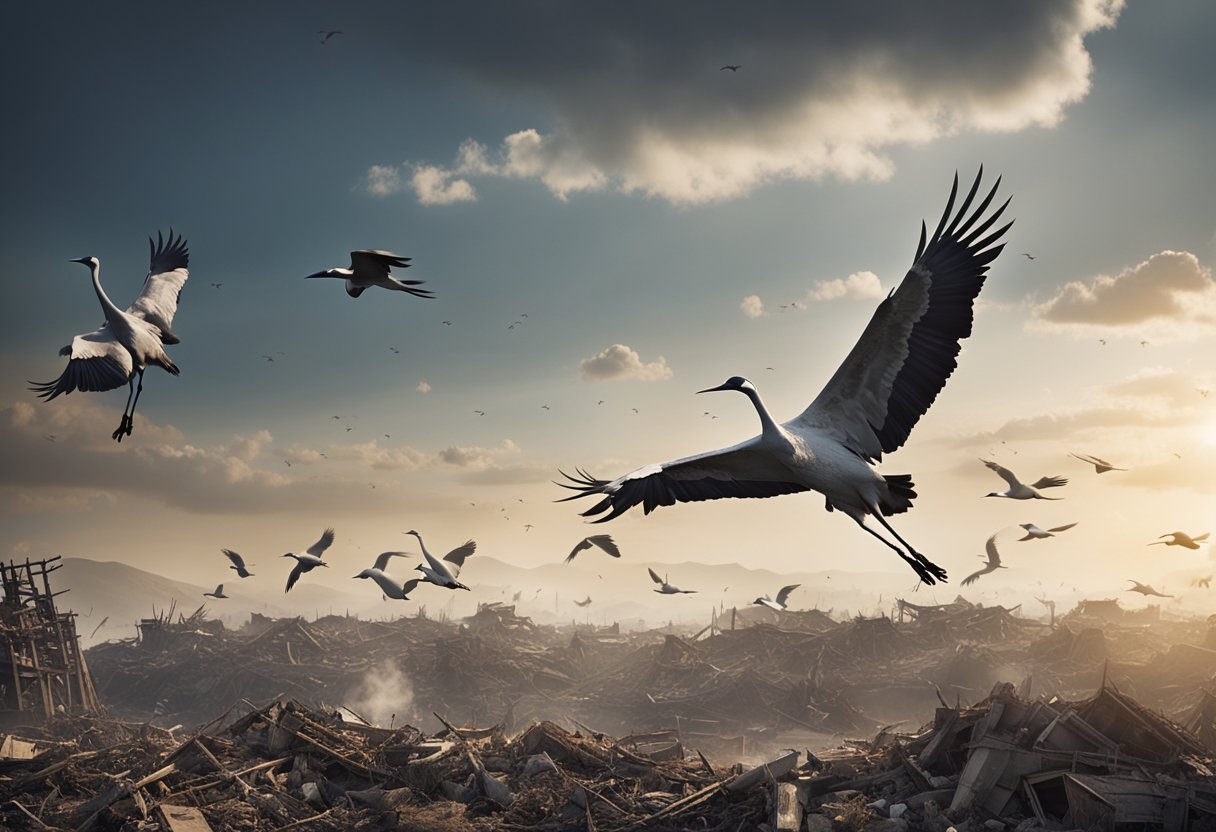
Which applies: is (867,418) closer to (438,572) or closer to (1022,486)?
(1022,486)

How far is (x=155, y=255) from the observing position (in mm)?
15273

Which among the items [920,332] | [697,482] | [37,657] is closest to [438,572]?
[697,482]

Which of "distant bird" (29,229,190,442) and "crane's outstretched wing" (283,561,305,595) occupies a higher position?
"distant bird" (29,229,190,442)

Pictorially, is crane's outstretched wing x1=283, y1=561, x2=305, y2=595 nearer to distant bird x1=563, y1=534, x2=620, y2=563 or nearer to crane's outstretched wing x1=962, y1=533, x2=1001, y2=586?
distant bird x1=563, y1=534, x2=620, y2=563

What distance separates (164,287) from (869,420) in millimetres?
11856

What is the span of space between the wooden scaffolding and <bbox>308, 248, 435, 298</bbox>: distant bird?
19.8 meters

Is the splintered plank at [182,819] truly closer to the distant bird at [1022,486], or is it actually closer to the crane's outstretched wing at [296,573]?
the crane's outstretched wing at [296,573]

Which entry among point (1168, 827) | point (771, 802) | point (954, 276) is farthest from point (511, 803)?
point (954, 276)

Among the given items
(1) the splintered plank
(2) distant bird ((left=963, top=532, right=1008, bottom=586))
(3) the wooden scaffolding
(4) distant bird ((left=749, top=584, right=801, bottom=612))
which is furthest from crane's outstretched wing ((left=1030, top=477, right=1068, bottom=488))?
(3) the wooden scaffolding

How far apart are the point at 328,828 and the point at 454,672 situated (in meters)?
19.8

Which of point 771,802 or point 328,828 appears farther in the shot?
point 328,828

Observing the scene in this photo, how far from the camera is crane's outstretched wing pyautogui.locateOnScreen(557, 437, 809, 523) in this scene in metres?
8.34

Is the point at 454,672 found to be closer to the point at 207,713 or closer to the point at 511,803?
the point at 207,713

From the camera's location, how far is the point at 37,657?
24906 millimetres
